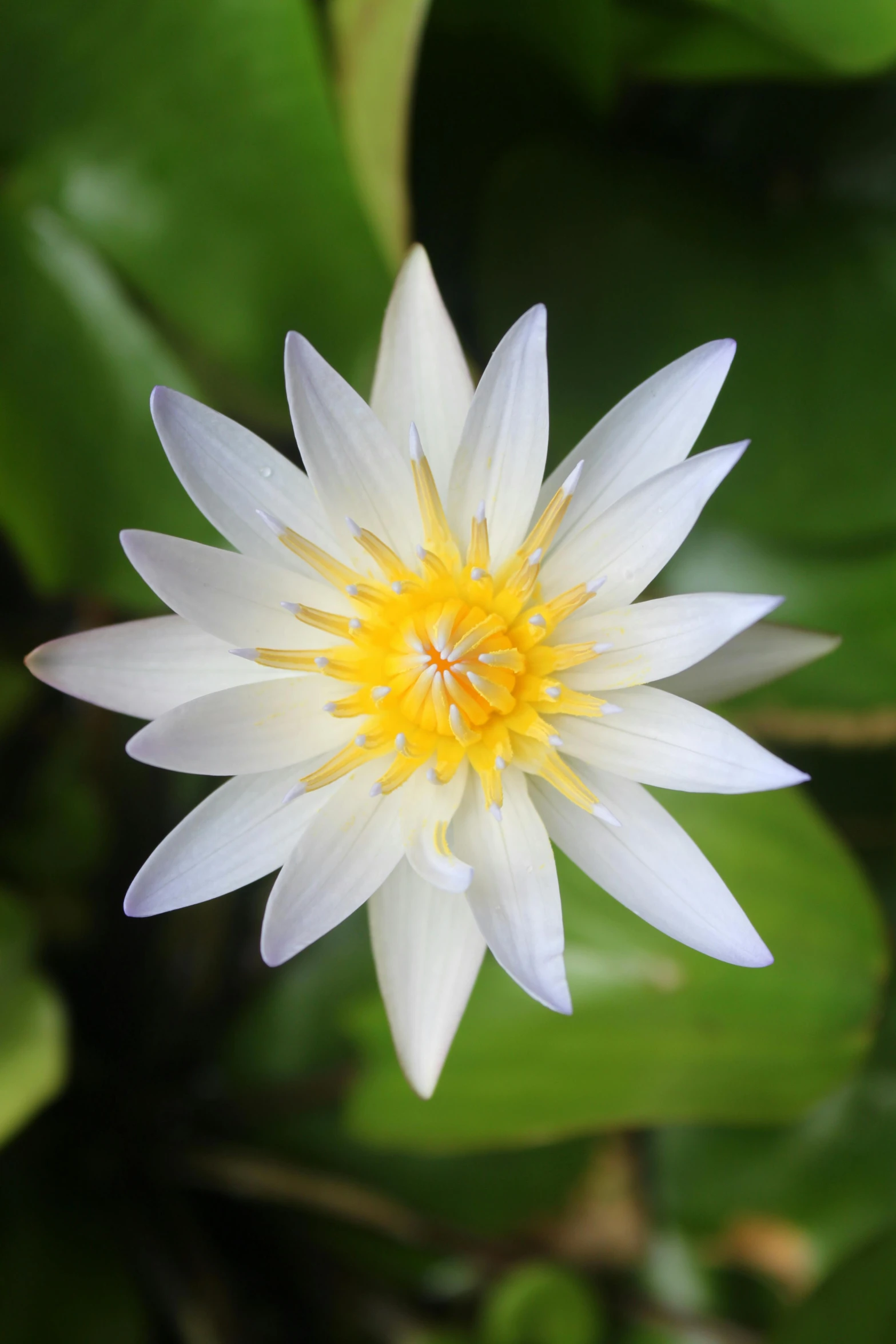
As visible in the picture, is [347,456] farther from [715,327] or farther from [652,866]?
[715,327]

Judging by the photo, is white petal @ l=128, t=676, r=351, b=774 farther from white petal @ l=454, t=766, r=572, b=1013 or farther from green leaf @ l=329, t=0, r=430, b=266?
green leaf @ l=329, t=0, r=430, b=266

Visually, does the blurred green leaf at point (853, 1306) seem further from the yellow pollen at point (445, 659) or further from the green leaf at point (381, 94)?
the green leaf at point (381, 94)

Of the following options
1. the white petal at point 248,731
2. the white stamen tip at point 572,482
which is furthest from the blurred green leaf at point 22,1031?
the white stamen tip at point 572,482

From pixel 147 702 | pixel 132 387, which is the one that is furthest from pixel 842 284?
pixel 147 702

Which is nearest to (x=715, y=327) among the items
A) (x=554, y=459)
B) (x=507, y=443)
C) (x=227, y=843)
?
(x=554, y=459)

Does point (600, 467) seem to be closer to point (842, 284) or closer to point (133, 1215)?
point (842, 284)

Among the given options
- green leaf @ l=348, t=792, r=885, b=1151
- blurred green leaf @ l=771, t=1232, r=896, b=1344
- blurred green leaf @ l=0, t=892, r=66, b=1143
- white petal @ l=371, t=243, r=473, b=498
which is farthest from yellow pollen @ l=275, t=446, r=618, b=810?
blurred green leaf @ l=771, t=1232, r=896, b=1344
